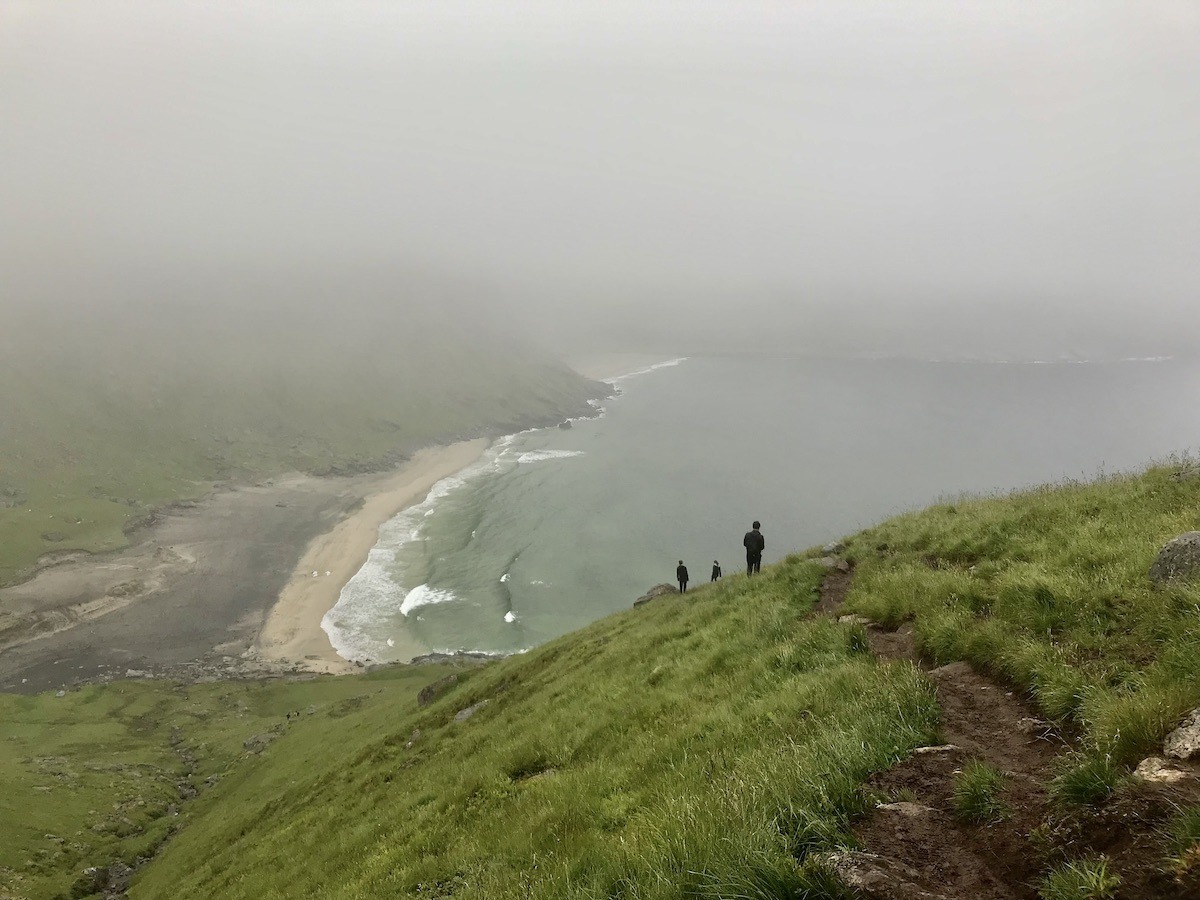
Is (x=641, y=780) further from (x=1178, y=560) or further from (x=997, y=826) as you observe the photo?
(x=1178, y=560)

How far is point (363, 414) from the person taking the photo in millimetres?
184625

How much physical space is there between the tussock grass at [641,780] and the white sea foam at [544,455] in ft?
459

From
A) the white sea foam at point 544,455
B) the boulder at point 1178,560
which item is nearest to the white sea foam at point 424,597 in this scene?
the white sea foam at point 544,455

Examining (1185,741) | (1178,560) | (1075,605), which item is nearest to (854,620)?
(1075,605)

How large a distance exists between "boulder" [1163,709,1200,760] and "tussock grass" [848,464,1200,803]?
97 millimetres

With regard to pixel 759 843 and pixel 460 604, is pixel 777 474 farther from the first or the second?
pixel 759 843

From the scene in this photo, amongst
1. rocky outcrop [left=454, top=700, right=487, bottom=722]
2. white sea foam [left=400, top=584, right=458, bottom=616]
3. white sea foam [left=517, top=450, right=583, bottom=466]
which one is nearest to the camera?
rocky outcrop [left=454, top=700, right=487, bottom=722]

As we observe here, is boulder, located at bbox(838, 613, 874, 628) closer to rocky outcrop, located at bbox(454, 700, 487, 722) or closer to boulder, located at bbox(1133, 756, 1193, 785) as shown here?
boulder, located at bbox(1133, 756, 1193, 785)

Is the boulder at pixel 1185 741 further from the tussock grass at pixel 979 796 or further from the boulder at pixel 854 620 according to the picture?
the boulder at pixel 854 620

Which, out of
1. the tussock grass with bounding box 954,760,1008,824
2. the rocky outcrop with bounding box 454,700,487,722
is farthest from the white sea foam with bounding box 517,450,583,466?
the tussock grass with bounding box 954,760,1008,824

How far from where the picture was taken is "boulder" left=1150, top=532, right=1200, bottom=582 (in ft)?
26.8

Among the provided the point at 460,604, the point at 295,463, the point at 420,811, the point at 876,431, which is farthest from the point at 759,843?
the point at 876,431

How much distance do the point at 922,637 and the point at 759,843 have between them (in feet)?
23.6

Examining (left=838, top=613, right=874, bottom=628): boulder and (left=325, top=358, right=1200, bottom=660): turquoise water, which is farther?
(left=325, top=358, right=1200, bottom=660): turquoise water
